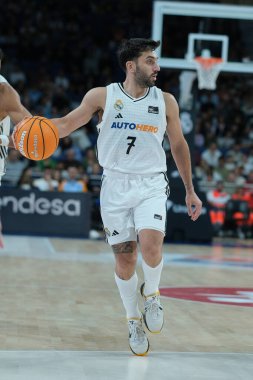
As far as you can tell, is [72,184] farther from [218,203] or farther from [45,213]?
[218,203]

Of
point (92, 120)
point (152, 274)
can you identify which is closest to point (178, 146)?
point (152, 274)

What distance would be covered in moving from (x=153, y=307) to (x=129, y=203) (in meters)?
0.76

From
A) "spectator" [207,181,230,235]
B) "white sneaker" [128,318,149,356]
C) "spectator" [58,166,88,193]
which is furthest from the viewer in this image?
"spectator" [207,181,230,235]

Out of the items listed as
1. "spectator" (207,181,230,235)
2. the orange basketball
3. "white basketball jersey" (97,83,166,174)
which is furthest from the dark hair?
"spectator" (207,181,230,235)

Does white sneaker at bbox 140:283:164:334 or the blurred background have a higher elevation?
white sneaker at bbox 140:283:164:334

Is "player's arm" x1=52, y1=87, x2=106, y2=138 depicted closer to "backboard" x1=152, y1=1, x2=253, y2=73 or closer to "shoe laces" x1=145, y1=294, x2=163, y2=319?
"shoe laces" x1=145, y1=294, x2=163, y2=319

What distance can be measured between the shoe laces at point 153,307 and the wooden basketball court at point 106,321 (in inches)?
11.5

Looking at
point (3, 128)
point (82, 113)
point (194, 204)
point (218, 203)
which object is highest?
point (82, 113)

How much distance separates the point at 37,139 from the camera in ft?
19.6

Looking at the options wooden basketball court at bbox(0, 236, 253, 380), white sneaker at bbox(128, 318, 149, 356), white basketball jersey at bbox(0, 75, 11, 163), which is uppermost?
white basketball jersey at bbox(0, 75, 11, 163)

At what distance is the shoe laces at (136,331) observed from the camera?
237 inches

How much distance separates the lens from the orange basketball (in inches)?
236

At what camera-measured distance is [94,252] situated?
14.9 metres

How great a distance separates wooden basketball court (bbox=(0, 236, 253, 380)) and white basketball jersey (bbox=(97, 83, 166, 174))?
135cm
